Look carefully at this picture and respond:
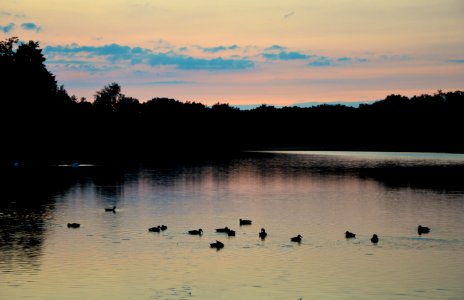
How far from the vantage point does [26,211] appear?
5925 cm

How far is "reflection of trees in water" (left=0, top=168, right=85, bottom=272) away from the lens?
38875 mm

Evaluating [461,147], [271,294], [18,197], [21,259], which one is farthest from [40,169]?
[461,147]

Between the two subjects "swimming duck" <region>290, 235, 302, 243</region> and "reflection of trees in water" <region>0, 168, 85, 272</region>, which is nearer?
"reflection of trees in water" <region>0, 168, 85, 272</region>

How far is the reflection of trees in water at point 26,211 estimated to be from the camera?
3888 centimetres

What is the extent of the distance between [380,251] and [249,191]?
38.4 m

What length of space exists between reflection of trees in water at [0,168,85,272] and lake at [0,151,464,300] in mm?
140

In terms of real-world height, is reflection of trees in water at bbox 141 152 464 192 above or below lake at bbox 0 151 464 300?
above

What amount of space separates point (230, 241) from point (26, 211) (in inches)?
868

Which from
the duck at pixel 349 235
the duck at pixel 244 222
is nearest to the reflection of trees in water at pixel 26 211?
the duck at pixel 244 222

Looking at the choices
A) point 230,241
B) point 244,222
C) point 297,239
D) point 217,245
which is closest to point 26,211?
point 244,222

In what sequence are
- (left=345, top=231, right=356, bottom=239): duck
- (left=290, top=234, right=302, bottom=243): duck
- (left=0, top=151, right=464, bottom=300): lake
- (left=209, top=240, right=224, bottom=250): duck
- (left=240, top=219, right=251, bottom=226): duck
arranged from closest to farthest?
(left=0, top=151, right=464, bottom=300): lake
(left=209, top=240, right=224, bottom=250): duck
(left=290, top=234, right=302, bottom=243): duck
(left=345, top=231, right=356, bottom=239): duck
(left=240, top=219, right=251, bottom=226): duck

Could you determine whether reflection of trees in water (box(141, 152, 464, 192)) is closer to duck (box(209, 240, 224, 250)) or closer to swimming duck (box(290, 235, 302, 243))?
swimming duck (box(290, 235, 302, 243))

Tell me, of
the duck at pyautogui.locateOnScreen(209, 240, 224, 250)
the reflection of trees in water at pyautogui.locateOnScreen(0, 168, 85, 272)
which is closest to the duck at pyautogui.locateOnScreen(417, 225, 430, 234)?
the duck at pyautogui.locateOnScreen(209, 240, 224, 250)

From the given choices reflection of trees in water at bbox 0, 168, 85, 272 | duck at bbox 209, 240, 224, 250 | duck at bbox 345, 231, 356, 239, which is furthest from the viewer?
duck at bbox 345, 231, 356, 239
